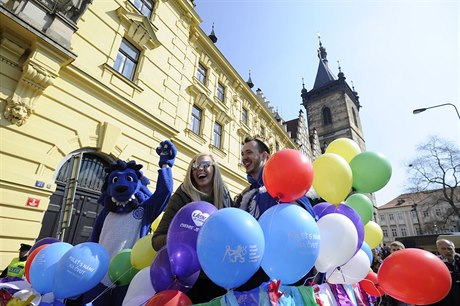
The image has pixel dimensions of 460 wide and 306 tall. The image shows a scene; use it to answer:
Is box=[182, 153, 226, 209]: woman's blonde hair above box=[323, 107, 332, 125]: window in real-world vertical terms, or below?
below

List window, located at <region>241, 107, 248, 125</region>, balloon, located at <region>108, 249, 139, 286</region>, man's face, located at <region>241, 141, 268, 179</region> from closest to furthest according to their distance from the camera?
balloon, located at <region>108, 249, 139, 286</region> < man's face, located at <region>241, 141, 268, 179</region> < window, located at <region>241, 107, 248, 125</region>

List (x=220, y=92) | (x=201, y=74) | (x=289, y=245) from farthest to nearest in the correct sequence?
(x=220, y=92)
(x=201, y=74)
(x=289, y=245)

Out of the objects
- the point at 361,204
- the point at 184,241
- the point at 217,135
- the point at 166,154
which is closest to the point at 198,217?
the point at 184,241

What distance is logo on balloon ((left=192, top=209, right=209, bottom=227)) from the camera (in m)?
1.64

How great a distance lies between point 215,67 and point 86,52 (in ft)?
21.8

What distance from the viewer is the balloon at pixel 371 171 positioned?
2.81m

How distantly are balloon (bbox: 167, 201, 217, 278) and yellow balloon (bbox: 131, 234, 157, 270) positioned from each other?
53 cm

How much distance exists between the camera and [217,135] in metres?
11.0

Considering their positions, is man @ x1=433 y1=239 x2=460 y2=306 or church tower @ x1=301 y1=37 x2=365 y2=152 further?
church tower @ x1=301 y1=37 x2=365 y2=152

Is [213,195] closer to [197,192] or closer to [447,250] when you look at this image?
[197,192]

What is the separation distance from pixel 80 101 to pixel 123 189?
409 centimetres

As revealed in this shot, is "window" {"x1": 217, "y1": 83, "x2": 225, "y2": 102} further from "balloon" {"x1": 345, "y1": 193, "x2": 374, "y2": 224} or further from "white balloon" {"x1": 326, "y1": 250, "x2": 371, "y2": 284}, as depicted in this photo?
"white balloon" {"x1": 326, "y1": 250, "x2": 371, "y2": 284}

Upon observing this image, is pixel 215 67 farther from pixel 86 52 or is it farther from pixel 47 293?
pixel 47 293

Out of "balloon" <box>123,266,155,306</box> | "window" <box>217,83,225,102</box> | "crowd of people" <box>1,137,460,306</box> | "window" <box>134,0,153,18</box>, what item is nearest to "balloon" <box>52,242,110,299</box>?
"balloon" <box>123,266,155,306</box>
